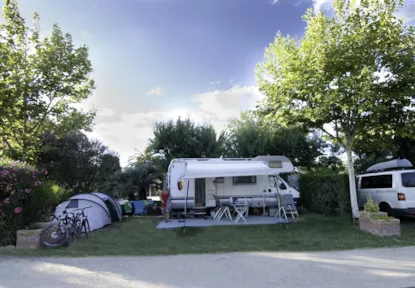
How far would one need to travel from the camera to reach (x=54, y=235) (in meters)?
7.51

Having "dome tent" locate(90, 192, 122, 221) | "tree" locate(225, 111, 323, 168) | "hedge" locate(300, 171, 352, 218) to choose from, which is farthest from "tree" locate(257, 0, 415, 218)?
"dome tent" locate(90, 192, 122, 221)

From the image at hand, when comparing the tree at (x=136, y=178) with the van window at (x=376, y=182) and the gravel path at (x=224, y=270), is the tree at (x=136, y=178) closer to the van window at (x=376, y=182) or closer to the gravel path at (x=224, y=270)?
the gravel path at (x=224, y=270)

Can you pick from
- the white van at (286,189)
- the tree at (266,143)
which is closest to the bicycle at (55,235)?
the white van at (286,189)

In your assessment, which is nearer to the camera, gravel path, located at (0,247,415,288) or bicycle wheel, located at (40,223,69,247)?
gravel path, located at (0,247,415,288)

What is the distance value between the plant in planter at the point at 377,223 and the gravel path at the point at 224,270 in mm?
1479

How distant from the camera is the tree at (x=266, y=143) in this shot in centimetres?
1705

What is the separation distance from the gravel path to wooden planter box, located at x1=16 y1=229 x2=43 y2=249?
0.83m

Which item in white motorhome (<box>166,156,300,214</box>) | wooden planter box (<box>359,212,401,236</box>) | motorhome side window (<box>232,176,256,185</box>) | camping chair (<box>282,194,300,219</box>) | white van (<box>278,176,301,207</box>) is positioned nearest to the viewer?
wooden planter box (<box>359,212,401,236</box>)

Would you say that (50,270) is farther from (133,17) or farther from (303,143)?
(303,143)

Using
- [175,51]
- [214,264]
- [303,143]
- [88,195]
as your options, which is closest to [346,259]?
[214,264]

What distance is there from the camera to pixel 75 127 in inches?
521

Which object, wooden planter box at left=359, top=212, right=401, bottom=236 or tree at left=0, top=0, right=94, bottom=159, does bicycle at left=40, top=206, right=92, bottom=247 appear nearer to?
tree at left=0, top=0, right=94, bottom=159

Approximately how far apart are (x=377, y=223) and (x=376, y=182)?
3.55 meters

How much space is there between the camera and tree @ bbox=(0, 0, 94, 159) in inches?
460
